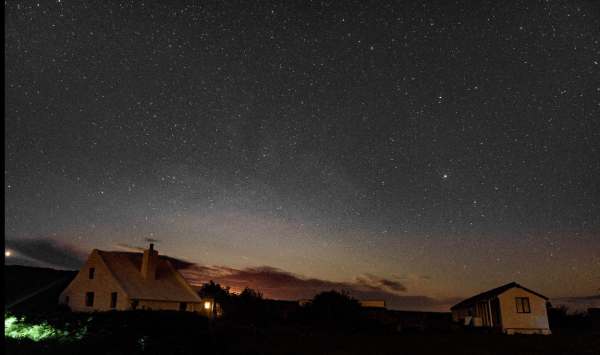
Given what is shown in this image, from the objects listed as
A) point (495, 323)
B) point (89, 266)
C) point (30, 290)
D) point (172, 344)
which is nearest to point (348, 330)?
point (495, 323)

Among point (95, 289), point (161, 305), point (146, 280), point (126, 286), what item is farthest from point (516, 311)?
point (95, 289)

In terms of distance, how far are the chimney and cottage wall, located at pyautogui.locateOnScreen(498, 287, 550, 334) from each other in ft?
94.3

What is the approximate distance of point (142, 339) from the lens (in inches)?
860

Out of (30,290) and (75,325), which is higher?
(30,290)

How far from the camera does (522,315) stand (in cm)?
4216

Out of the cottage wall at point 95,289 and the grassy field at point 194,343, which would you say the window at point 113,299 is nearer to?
the cottage wall at point 95,289

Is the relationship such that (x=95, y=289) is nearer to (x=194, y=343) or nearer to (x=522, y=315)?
(x=194, y=343)

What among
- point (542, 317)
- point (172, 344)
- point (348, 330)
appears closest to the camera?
point (172, 344)

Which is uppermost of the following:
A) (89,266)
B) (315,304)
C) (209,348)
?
(89,266)

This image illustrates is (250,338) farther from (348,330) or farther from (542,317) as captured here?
(542,317)

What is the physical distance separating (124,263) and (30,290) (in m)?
8.94

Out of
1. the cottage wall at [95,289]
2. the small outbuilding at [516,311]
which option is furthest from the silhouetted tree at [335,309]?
the cottage wall at [95,289]

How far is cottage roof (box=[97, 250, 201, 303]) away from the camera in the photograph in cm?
3856

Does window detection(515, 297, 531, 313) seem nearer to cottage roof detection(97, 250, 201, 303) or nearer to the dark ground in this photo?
the dark ground
